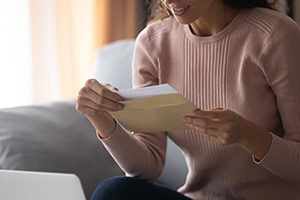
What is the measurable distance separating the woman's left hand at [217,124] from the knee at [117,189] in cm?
23

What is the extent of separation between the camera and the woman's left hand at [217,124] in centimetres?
115

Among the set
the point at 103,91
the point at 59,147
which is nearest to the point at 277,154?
the point at 103,91

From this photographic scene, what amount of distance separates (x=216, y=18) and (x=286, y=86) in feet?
0.75

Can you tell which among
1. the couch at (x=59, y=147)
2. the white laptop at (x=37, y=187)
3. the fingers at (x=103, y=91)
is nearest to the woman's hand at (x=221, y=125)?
the fingers at (x=103, y=91)

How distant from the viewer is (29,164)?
1657 mm

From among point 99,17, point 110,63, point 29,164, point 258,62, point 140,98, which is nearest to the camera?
point 140,98

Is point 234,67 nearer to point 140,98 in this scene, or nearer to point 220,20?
point 220,20

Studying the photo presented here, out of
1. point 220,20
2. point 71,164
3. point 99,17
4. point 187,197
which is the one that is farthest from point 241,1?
point 99,17

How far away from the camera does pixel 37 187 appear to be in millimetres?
990

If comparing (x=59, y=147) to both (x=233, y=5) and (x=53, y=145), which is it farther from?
(x=233, y=5)

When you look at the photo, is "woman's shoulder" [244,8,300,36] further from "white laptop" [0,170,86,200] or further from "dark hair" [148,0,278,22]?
"white laptop" [0,170,86,200]

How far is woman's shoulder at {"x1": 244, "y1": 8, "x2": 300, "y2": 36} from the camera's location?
4.36 ft

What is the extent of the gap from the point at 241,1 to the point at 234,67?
0.48ft

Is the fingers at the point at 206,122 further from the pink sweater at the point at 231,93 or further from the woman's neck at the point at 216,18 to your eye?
the woman's neck at the point at 216,18
